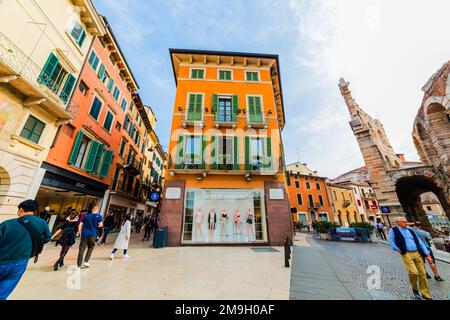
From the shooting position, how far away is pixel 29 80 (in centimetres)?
768

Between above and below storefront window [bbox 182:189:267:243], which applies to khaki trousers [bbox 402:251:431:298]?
below

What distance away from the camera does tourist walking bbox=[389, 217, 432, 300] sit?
3.45 m

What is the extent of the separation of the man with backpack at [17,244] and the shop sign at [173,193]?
7364mm

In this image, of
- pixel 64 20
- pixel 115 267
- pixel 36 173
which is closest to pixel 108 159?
pixel 36 173

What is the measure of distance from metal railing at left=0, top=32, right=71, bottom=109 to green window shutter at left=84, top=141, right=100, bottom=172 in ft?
12.7

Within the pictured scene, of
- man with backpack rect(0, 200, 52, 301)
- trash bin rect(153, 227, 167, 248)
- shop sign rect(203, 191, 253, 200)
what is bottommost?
trash bin rect(153, 227, 167, 248)

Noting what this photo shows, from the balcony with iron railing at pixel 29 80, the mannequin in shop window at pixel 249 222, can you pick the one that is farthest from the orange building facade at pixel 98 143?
the mannequin in shop window at pixel 249 222

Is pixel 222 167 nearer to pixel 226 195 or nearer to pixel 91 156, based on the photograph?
pixel 226 195

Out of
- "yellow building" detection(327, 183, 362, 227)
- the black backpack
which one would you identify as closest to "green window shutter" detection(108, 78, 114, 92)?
the black backpack

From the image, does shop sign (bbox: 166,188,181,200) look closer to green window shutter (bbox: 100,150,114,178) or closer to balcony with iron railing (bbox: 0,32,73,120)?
balcony with iron railing (bbox: 0,32,73,120)

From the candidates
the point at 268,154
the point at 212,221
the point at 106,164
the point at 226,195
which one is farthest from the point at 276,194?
the point at 106,164

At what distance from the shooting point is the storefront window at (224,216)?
995 cm
